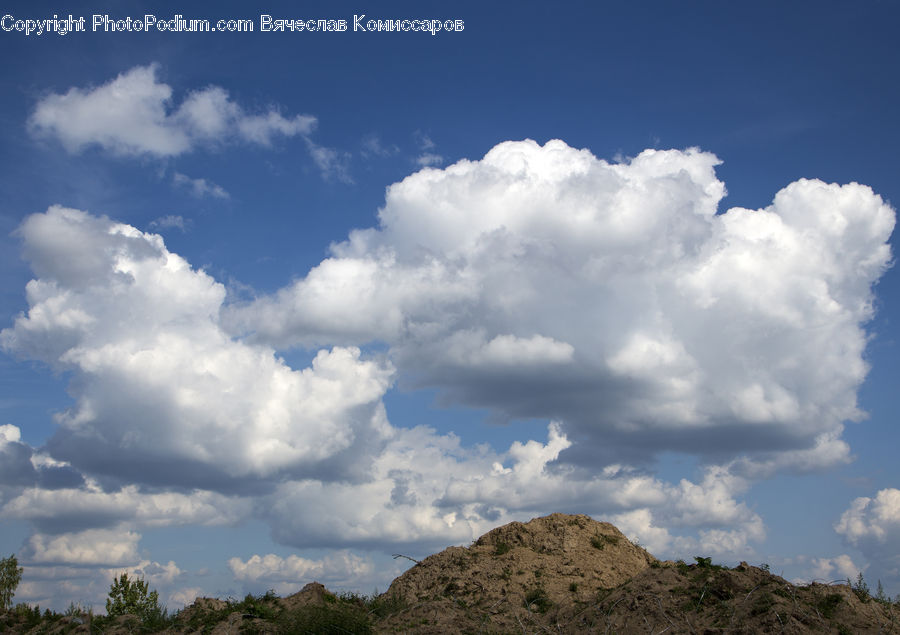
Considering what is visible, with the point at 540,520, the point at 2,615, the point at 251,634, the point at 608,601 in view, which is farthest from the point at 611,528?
the point at 2,615

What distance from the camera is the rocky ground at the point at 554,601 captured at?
60.5 feet

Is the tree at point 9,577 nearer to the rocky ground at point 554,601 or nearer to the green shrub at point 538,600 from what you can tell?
the rocky ground at point 554,601

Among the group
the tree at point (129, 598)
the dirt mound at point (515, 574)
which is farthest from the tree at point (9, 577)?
the dirt mound at point (515, 574)

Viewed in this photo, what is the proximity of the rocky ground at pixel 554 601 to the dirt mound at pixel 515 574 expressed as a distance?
0.16ft

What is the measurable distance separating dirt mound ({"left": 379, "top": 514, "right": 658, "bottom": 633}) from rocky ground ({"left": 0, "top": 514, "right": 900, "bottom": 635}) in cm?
5

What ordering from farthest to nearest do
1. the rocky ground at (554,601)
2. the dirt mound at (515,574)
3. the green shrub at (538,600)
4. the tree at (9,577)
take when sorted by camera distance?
the tree at (9,577) < the green shrub at (538,600) < the dirt mound at (515,574) < the rocky ground at (554,601)

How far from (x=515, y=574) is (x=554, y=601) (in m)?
2.79

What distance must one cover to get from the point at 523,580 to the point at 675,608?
25.2 ft

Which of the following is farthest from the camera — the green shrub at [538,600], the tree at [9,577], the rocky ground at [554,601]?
the tree at [9,577]

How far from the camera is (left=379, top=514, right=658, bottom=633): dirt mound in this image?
23.1 m

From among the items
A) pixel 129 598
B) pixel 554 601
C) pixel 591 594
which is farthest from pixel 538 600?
pixel 129 598

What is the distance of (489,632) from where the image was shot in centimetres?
2138

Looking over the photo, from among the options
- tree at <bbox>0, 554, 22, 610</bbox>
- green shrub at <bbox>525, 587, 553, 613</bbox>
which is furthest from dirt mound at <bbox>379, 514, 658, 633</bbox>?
tree at <bbox>0, 554, 22, 610</bbox>

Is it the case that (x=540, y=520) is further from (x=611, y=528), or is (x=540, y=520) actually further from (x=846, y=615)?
(x=846, y=615)
